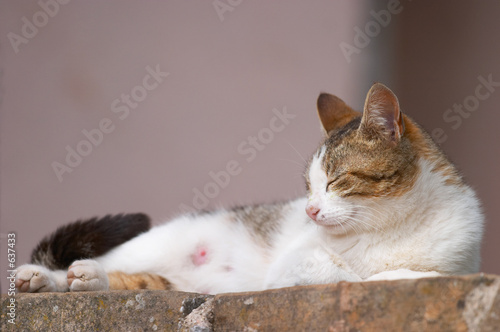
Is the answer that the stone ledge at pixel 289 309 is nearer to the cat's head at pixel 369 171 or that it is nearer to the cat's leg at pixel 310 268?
the cat's leg at pixel 310 268

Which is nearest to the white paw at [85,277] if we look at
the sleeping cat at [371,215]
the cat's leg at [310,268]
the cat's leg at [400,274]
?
the sleeping cat at [371,215]

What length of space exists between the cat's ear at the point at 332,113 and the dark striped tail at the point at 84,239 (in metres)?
1.14

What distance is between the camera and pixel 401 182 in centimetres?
200

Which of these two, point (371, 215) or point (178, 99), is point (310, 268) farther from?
point (178, 99)

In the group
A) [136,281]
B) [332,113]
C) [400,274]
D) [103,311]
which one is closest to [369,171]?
[400,274]

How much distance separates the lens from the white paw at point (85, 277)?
7.30ft

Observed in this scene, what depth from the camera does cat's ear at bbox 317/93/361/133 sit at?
2434mm

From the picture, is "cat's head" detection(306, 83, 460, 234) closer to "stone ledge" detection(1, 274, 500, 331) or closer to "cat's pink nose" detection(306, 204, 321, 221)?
"cat's pink nose" detection(306, 204, 321, 221)

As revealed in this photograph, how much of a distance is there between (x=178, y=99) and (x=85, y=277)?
6.97 feet

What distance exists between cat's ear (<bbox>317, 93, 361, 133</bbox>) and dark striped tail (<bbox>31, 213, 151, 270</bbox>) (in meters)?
1.14

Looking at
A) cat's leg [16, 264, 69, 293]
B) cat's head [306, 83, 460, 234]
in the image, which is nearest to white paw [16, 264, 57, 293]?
cat's leg [16, 264, 69, 293]

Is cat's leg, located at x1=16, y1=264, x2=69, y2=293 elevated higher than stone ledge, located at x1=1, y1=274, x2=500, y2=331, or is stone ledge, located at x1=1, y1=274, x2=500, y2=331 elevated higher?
cat's leg, located at x1=16, y1=264, x2=69, y2=293

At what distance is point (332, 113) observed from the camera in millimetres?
2486

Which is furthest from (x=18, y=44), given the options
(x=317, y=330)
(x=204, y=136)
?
(x=317, y=330)
